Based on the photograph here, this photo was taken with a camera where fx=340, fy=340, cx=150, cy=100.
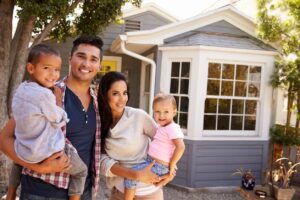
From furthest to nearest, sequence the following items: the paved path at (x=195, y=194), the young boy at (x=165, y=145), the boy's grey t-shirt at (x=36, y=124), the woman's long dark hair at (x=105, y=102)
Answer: the paved path at (x=195, y=194) → the young boy at (x=165, y=145) → the woman's long dark hair at (x=105, y=102) → the boy's grey t-shirt at (x=36, y=124)

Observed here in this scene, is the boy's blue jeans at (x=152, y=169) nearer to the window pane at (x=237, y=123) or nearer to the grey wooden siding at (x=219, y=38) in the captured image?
the grey wooden siding at (x=219, y=38)

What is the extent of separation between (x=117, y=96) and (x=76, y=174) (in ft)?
1.92

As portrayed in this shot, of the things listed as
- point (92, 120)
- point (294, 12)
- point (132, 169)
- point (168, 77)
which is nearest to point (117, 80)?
point (92, 120)

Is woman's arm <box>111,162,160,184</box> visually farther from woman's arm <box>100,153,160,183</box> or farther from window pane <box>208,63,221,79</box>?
window pane <box>208,63,221,79</box>

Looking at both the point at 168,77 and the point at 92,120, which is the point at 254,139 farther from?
the point at 92,120

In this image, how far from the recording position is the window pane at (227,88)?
284 inches

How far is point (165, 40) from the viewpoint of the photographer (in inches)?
288

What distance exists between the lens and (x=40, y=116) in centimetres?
176

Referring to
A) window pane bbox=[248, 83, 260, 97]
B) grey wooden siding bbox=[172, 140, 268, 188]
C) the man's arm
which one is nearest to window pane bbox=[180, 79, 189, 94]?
grey wooden siding bbox=[172, 140, 268, 188]

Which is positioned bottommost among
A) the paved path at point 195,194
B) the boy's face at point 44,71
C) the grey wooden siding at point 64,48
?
the paved path at point 195,194

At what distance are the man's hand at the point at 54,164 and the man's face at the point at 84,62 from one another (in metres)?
0.51

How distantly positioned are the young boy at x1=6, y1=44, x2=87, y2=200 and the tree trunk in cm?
399

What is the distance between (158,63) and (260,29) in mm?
2282

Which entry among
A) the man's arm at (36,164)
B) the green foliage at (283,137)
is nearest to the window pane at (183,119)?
the green foliage at (283,137)
